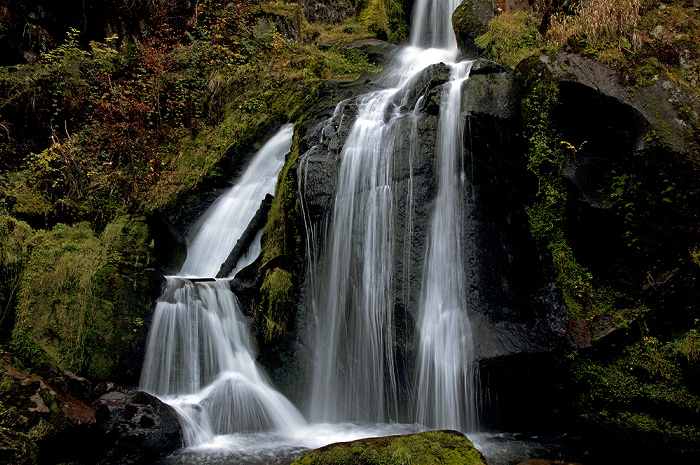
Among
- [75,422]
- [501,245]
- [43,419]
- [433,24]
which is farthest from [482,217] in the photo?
[433,24]

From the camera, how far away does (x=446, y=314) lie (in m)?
6.50

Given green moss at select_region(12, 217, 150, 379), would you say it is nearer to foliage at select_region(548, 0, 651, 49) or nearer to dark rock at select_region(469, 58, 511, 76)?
dark rock at select_region(469, 58, 511, 76)

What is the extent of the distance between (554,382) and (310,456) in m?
3.92

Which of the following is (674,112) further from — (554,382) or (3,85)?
(3,85)

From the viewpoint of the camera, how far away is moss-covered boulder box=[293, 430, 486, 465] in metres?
3.96

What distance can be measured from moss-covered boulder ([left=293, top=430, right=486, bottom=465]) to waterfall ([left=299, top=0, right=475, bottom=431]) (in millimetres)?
2037

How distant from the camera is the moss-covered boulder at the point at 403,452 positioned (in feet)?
13.0

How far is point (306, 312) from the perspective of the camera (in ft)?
24.1

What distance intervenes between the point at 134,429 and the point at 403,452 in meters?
3.61

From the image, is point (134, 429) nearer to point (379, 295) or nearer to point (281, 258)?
point (281, 258)

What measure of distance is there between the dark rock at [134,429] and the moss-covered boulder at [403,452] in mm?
2278

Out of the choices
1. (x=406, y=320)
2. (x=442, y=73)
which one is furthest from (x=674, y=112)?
(x=406, y=320)

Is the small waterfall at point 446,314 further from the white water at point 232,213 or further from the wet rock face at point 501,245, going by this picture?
the white water at point 232,213

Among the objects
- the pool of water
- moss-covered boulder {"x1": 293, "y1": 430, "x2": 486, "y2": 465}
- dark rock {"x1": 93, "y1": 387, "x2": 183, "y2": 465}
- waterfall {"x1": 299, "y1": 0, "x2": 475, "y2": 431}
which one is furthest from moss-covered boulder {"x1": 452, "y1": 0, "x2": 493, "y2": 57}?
dark rock {"x1": 93, "y1": 387, "x2": 183, "y2": 465}
